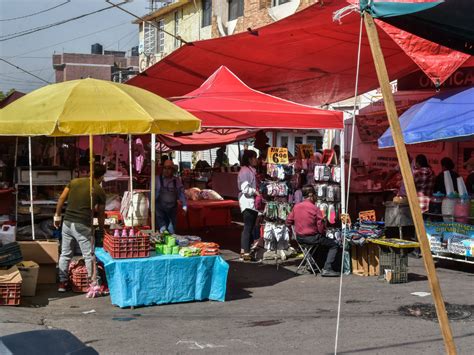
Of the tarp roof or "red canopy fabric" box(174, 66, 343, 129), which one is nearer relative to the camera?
the tarp roof

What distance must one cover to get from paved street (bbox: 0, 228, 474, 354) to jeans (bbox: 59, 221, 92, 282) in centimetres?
42

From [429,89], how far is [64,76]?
6216 cm

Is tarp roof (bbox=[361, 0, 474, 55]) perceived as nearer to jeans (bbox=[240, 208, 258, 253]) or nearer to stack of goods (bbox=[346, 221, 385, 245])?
stack of goods (bbox=[346, 221, 385, 245])

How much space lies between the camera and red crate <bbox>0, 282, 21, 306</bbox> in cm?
836

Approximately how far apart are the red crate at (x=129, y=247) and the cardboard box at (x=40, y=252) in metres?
1.67

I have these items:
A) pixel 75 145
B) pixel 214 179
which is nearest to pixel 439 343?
pixel 75 145

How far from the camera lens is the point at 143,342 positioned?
6.95 metres

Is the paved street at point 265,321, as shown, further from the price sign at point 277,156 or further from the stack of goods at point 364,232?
the price sign at point 277,156

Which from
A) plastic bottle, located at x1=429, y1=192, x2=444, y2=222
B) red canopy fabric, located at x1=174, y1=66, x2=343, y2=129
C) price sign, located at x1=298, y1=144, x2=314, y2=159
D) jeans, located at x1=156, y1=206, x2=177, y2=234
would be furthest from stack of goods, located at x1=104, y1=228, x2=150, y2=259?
plastic bottle, located at x1=429, y1=192, x2=444, y2=222

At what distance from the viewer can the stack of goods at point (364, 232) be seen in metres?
10.7

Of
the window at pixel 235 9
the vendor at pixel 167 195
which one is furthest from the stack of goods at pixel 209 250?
the window at pixel 235 9

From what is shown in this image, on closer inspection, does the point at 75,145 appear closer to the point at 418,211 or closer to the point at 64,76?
the point at 418,211

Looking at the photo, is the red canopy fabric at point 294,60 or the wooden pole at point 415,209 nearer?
the wooden pole at point 415,209

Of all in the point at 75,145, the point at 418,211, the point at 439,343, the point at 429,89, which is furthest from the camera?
the point at 429,89
